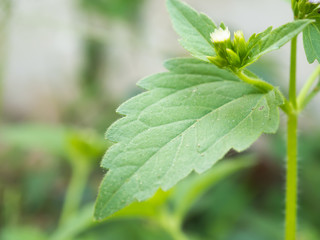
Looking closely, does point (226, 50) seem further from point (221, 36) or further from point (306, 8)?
point (306, 8)

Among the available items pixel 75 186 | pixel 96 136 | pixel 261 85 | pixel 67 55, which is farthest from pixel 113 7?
pixel 261 85

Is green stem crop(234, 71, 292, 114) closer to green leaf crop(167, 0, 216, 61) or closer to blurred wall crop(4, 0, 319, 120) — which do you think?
green leaf crop(167, 0, 216, 61)

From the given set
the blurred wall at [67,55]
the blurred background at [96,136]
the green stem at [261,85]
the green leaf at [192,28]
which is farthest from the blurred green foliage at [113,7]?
the green stem at [261,85]

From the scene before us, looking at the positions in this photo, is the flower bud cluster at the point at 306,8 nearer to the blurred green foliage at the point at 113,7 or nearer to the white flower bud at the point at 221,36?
the white flower bud at the point at 221,36

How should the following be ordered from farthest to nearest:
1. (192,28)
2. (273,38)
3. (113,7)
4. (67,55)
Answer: (67,55) → (113,7) → (192,28) → (273,38)

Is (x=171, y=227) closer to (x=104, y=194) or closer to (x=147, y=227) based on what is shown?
(x=147, y=227)

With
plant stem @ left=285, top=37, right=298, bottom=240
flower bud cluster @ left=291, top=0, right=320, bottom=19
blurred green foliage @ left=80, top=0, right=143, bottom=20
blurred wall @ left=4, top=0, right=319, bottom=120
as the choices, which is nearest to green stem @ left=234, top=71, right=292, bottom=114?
plant stem @ left=285, top=37, right=298, bottom=240
